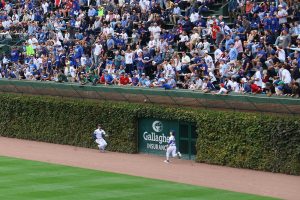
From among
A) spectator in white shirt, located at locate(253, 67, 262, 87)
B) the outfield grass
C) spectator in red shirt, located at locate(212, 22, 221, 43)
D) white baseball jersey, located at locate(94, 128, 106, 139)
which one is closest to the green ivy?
white baseball jersey, located at locate(94, 128, 106, 139)

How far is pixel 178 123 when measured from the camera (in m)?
36.8

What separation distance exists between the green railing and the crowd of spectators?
1.54 ft

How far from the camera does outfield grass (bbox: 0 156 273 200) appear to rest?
26734 millimetres

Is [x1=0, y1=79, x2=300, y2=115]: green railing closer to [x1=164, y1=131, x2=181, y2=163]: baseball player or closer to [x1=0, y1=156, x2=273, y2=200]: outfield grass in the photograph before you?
[x1=164, y1=131, x2=181, y2=163]: baseball player

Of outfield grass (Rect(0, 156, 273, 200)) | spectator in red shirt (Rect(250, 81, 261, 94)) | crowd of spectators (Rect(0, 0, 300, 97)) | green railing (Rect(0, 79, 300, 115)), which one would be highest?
crowd of spectators (Rect(0, 0, 300, 97))

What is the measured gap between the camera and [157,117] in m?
37.4

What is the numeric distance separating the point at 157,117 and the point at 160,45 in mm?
5167

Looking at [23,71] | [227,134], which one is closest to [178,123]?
[227,134]

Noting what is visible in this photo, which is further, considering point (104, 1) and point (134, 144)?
point (104, 1)

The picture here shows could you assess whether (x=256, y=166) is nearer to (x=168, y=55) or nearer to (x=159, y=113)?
(x=159, y=113)

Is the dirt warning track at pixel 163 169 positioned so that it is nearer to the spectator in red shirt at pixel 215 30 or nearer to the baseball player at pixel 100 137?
the baseball player at pixel 100 137

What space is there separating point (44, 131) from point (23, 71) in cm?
588

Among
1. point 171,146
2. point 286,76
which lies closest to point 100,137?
point 171,146

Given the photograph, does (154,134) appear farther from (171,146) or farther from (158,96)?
(171,146)
